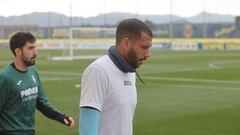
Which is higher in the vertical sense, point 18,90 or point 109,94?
point 109,94

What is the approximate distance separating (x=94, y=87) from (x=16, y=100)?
7.33 feet

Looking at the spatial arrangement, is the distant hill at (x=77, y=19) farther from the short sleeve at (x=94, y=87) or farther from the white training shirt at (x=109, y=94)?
the short sleeve at (x=94, y=87)

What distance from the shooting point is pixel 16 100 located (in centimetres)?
618

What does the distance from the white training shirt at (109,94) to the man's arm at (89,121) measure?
35 millimetres

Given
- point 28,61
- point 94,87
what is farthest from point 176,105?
point 94,87

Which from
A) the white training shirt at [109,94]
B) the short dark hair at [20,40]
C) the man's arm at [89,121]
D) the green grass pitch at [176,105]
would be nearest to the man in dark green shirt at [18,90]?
the short dark hair at [20,40]

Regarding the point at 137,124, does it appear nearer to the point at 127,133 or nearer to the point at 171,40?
the point at 127,133

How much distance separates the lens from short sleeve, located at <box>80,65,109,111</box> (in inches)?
162

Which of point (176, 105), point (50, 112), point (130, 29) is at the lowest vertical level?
point (176, 105)

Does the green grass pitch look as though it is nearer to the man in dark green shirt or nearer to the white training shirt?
the man in dark green shirt

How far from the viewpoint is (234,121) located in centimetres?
1385

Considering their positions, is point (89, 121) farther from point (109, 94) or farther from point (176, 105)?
point (176, 105)

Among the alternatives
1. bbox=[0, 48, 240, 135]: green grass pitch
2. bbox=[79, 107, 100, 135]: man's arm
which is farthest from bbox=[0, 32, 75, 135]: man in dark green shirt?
bbox=[0, 48, 240, 135]: green grass pitch

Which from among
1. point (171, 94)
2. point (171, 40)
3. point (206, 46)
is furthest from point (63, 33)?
point (171, 94)
